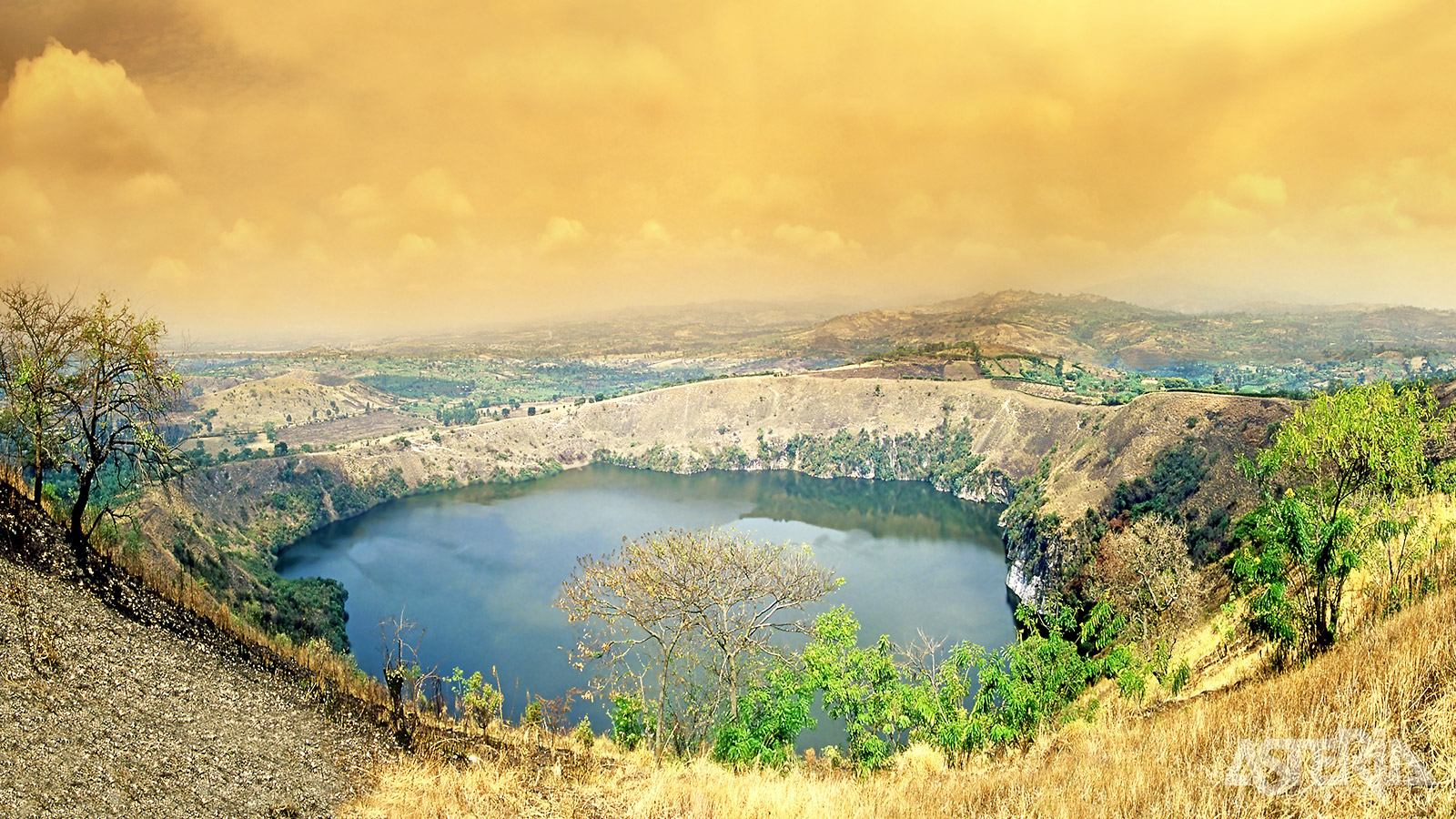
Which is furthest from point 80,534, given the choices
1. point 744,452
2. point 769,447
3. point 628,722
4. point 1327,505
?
point 769,447

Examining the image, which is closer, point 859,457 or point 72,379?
point 72,379

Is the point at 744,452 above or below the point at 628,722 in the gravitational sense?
below

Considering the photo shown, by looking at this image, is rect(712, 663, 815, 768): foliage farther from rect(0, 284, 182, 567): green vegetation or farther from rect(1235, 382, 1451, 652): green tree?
rect(0, 284, 182, 567): green vegetation

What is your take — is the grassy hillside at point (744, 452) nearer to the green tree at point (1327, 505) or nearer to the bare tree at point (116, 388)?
the bare tree at point (116, 388)

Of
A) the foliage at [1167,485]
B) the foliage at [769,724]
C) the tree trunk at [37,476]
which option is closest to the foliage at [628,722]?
the foliage at [769,724]

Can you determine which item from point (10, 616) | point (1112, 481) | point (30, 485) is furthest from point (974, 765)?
point (1112, 481)

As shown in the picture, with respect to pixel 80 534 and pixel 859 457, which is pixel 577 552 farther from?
pixel 80 534

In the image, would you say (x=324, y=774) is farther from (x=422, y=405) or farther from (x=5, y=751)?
(x=422, y=405)
